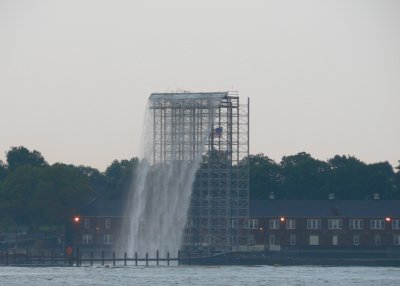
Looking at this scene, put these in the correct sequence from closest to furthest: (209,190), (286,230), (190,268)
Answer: (190,268), (209,190), (286,230)

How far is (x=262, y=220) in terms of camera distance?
188000mm

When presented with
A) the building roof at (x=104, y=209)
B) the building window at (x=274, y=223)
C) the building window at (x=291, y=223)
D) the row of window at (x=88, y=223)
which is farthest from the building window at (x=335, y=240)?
the row of window at (x=88, y=223)

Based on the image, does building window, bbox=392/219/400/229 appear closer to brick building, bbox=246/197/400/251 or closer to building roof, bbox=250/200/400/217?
brick building, bbox=246/197/400/251

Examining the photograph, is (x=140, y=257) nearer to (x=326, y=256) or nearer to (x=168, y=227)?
(x=168, y=227)

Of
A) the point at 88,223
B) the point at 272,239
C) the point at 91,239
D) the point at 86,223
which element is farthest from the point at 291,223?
the point at 86,223

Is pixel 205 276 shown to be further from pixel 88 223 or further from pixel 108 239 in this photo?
pixel 88 223

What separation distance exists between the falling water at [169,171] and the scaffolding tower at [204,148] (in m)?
0.10

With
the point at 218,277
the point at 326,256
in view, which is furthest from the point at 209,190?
the point at 218,277

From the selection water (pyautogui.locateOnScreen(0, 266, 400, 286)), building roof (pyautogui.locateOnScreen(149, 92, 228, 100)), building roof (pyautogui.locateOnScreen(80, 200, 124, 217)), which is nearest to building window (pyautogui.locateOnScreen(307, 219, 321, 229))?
building roof (pyautogui.locateOnScreen(80, 200, 124, 217))

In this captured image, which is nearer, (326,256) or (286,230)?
(326,256)

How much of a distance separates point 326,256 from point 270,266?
11.0 m

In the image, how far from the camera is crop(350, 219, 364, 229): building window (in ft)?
610

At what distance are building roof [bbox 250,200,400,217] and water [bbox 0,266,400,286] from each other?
101 feet

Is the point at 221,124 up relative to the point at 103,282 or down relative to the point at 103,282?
up
